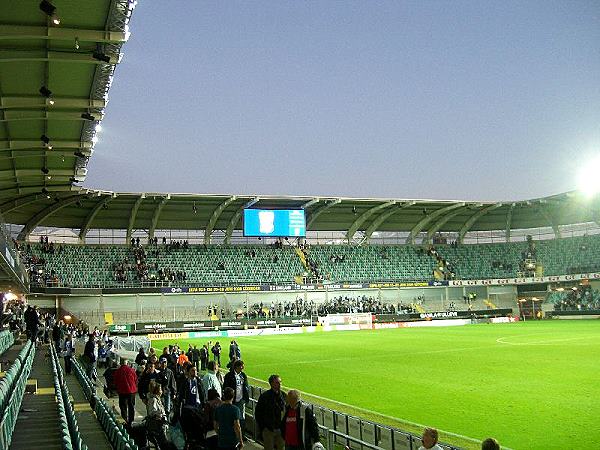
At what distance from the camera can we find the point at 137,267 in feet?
185

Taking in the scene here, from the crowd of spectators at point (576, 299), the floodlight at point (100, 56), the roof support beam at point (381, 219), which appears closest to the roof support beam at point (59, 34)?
the floodlight at point (100, 56)

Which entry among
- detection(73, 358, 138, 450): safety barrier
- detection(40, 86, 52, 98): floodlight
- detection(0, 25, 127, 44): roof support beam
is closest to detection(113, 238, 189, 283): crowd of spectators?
detection(40, 86, 52, 98): floodlight

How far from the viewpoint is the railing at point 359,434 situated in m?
9.48

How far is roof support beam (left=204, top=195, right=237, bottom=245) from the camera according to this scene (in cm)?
5534

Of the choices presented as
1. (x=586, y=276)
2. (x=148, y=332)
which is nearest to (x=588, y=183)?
(x=586, y=276)

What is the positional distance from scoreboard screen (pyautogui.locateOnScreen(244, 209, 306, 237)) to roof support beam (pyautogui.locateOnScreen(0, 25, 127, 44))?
130ft

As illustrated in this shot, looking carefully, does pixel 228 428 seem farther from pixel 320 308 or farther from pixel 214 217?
pixel 214 217

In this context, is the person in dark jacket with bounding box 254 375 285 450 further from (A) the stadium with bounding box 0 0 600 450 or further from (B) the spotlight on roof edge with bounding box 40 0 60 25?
(B) the spotlight on roof edge with bounding box 40 0 60 25

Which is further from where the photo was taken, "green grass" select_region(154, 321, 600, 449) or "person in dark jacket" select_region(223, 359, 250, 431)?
"green grass" select_region(154, 321, 600, 449)

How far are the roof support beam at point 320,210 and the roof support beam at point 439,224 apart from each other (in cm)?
1392

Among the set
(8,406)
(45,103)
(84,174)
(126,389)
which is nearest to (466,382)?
(126,389)

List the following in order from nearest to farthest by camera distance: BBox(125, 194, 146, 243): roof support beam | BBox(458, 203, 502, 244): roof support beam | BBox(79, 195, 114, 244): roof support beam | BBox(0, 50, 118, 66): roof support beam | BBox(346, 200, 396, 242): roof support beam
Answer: BBox(0, 50, 118, 66): roof support beam → BBox(79, 195, 114, 244): roof support beam → BBox(125, 194, 146, 243): roof support beam → BBox(346, 200, 396, 242): roof support beam → BBox(458, 203, 502, 244): roof support beam

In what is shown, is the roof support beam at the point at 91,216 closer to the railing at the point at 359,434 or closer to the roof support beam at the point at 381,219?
the roof support beam at the point at 381,219

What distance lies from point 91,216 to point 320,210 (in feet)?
68.1
